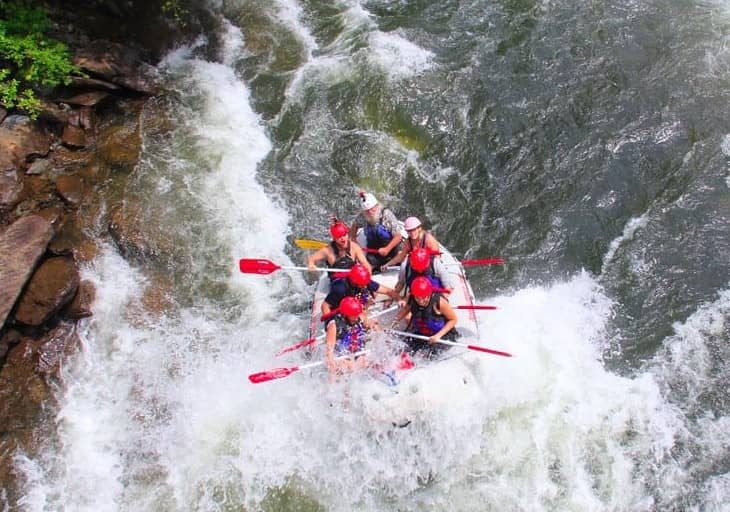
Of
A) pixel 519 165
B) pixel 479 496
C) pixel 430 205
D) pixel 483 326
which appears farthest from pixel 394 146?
pixel 479 496

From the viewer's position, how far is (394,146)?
9.01 m

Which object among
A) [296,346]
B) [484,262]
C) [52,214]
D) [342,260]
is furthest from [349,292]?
[52,214]

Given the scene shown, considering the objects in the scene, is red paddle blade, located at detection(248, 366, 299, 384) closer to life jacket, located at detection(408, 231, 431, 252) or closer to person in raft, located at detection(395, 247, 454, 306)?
person in raft, located at detection(395, 247, 454, 306)

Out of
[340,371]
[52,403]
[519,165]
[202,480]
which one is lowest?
[52,403]

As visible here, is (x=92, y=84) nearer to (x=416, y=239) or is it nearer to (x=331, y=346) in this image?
(x=416, y=239)

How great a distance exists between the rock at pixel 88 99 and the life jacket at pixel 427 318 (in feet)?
20.8

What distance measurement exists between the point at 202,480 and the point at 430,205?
462cm

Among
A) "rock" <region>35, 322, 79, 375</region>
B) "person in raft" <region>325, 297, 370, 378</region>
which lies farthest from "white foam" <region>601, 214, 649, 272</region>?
"rock" <region>35, 322, 79, 375</region>

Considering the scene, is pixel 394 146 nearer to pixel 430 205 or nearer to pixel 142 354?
pixel 430 205

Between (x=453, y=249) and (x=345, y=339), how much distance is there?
2.69m

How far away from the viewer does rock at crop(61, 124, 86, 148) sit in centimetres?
879

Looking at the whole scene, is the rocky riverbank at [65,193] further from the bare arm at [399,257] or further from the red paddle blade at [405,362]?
the red paddle blade at [405,362]

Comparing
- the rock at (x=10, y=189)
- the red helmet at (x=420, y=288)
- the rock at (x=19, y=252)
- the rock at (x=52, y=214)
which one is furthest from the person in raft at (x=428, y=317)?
the rock at (x=10, y=189)

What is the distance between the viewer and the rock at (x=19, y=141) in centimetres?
822
